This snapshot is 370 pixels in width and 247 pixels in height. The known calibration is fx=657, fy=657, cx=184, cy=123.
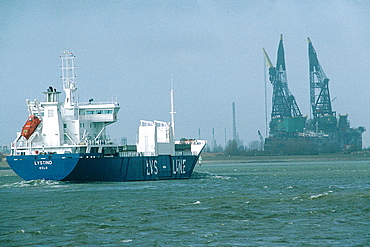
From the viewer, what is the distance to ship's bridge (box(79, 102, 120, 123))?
202ft

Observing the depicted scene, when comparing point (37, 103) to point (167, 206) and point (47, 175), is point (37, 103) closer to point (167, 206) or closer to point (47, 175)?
point (47, 175)

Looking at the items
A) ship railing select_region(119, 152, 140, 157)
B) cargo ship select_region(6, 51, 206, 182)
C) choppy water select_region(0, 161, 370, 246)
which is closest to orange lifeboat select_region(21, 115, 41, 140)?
cargo ship select_region(6, 51, 206, 182)

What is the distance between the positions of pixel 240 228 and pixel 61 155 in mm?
29357

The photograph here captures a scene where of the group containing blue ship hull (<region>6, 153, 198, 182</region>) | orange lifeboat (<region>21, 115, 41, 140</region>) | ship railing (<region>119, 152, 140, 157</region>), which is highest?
orange lifeboat (<region>21, 115, 41, 140</region>)

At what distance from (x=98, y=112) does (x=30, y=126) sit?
6.83 m

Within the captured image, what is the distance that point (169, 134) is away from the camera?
66.5 meters

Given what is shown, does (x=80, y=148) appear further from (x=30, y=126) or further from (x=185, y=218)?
(x=185, y=218)

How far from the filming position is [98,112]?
62.2 meters

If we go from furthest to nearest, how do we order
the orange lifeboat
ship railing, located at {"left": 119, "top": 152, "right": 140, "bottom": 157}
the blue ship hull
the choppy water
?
ship railing, located at {"left": 119, "top": 152, "right": 140, "bottom": 157} → the orange lifeboat → the blue ship hull → the choppy water

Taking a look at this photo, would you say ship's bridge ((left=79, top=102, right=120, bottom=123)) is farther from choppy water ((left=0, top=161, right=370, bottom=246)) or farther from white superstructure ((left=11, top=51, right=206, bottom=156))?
choppy water ((left=0, top=161, right=370, bottom=246))

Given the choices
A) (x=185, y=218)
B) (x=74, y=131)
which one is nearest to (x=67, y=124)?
(x=74, y=131)

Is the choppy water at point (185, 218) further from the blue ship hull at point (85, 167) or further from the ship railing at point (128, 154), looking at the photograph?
the ship railing at point (128, 154)

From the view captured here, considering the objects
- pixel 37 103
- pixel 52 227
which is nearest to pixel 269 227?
pixel 52 227

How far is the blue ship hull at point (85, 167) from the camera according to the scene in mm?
54675
